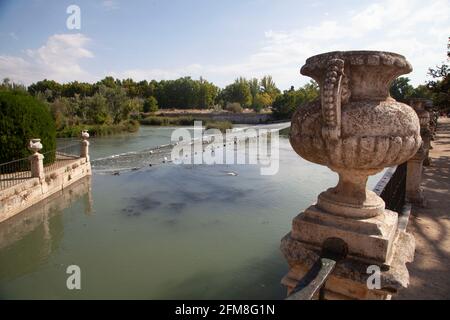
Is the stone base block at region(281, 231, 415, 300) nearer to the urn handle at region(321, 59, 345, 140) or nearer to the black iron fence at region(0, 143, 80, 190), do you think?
the urn handle at region(321, 59, 345, 140)

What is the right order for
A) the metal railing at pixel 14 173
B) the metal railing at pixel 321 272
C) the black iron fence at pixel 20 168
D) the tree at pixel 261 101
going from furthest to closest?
the tree at pixel 261 101 → the black iron fence at pixel 20 168 → the metal railing at pixel 14 173 → the metal railing at pixel 321 272

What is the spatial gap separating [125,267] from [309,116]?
5863 mm

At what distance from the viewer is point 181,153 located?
23.3m

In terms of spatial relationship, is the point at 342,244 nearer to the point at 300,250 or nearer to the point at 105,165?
the point at 300,250

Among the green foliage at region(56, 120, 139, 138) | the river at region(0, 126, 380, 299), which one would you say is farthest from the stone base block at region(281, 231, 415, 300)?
the green foliage at region(56, 120, 139, 138)

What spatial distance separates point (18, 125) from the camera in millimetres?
13148

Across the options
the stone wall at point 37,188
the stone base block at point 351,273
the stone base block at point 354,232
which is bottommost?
the stone wall at point 37,188

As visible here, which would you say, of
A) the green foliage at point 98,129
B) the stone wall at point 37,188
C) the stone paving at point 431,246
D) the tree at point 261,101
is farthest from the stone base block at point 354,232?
the tree at point 261,101

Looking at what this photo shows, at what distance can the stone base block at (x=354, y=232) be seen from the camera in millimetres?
2295

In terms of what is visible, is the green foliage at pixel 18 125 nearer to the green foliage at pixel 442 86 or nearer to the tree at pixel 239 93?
the green foliage at pixel 442 86

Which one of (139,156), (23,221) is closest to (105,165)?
(139,156)

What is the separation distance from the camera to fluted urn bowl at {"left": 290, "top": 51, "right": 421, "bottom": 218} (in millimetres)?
2217

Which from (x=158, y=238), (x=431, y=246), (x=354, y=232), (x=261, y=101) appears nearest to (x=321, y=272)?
(x=354, y=232)

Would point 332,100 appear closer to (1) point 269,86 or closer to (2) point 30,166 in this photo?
(2) point 30,166
